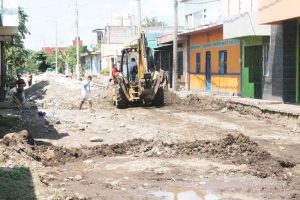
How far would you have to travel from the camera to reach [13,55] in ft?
123

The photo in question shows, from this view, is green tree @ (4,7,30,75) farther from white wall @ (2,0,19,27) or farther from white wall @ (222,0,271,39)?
white wall @ (2,0,19,27)

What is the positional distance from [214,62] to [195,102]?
220 inches

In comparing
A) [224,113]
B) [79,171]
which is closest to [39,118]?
[224,113]

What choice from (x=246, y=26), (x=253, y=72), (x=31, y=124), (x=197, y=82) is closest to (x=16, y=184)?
(x=31, y=124)

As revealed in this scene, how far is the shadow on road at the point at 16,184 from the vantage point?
7.04m

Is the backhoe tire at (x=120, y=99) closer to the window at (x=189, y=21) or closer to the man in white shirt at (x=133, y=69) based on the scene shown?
the man in white shirt at (x=133, y=69)

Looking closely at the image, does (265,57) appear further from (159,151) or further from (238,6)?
(159,151)

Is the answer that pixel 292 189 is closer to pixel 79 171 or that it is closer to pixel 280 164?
pixel 280 164

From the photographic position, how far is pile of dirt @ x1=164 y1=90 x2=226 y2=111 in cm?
2408

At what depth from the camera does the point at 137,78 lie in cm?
2323

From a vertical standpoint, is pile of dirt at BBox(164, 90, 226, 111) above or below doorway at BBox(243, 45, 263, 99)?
below

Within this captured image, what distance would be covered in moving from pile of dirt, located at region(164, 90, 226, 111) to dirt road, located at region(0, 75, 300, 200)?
5.81 metres

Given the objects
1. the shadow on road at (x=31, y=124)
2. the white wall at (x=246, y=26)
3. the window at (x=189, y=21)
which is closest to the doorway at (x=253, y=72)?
the white wall at (x=246, y=26)

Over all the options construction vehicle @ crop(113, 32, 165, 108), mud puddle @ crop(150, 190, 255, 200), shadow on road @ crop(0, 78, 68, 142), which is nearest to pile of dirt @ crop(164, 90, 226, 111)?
construction vehicle @ crop(113, 32, 165, 108)
